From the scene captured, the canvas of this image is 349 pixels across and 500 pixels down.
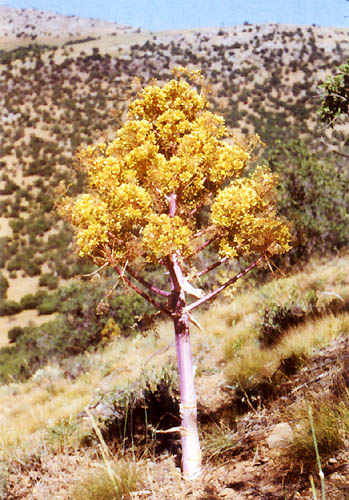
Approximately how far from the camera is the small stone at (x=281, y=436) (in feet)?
9.17

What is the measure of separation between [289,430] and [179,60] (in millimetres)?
47002

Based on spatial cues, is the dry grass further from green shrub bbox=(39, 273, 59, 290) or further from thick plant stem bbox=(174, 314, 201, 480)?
green shrub bbox=(39, 273, 59, 290)

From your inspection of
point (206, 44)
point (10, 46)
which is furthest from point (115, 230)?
point (10, 46)

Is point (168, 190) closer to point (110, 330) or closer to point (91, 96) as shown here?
point (110, 330)

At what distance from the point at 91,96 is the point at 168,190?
40413 mm

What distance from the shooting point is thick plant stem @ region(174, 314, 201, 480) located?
2.81 m

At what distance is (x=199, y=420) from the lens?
3965 millimetres

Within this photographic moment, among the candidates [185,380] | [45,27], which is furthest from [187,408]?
[45,27]

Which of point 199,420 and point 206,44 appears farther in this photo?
point 206,44

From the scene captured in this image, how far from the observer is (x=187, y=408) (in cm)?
281

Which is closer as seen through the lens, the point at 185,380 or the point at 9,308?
the point at 185,380

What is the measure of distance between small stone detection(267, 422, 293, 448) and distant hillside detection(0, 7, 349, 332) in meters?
18.0

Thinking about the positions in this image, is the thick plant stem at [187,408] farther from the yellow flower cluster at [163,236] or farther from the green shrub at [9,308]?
the green shrub at [9,308]

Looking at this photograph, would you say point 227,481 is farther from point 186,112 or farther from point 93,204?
point 186,112
